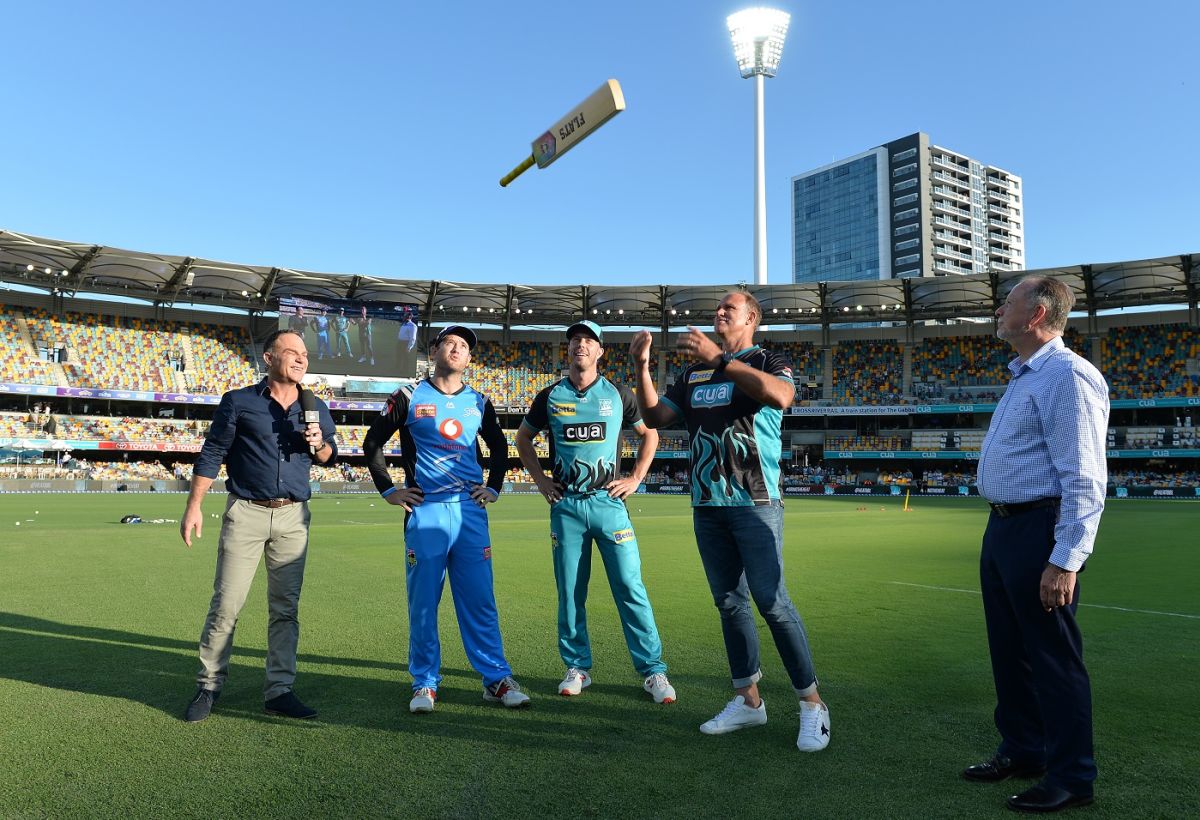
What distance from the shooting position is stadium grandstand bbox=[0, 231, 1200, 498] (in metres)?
45.6

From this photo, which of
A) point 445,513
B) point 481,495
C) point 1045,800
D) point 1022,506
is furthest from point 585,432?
point 1045,800

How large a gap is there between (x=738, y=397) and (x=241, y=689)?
369 cm

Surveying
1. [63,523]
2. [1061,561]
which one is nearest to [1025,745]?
[1061,561]

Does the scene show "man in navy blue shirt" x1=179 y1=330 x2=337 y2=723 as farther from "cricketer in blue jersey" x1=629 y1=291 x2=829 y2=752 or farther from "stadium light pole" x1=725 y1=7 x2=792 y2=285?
"stadium light pole" x1=725 y1=7 x2=792 y2=285

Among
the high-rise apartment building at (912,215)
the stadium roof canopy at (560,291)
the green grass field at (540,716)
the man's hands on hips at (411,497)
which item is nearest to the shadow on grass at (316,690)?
the green grass field at (540,716)

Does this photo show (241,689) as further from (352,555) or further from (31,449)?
(31,449)

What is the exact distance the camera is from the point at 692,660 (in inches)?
238

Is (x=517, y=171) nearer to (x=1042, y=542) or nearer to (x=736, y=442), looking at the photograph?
(x=736, y=442)

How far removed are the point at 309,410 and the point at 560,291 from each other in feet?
161

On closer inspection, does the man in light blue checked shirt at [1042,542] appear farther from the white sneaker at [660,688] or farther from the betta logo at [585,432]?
the betta logo at [585,432]

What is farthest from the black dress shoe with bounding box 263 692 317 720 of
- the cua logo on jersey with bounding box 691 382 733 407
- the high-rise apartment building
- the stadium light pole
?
the high-rise apartment building

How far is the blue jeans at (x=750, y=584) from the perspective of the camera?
4223mm

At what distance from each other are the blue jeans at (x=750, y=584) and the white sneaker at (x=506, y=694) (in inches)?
50.1

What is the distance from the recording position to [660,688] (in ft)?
16.3
